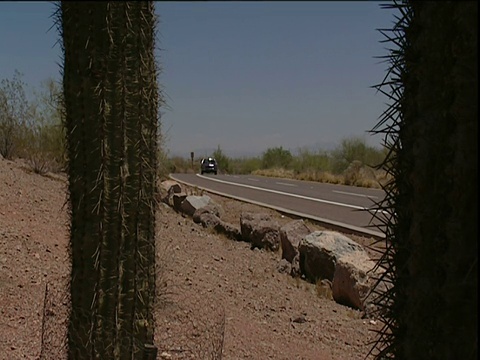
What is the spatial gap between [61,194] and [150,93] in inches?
345

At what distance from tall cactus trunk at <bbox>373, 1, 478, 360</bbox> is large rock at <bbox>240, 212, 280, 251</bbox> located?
A: 27.0 ft

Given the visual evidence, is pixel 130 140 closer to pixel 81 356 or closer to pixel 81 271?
pixel 81 271

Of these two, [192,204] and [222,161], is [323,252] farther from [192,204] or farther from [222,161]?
[222,161]

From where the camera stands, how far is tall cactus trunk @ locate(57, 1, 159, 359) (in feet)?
12.2

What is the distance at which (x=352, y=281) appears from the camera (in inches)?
310

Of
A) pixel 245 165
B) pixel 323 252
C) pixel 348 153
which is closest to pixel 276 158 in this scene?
pixel 245 165

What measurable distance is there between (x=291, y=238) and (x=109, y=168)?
22.3 ft

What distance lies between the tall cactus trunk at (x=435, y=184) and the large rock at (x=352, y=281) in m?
4.76

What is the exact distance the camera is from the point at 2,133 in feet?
55.2

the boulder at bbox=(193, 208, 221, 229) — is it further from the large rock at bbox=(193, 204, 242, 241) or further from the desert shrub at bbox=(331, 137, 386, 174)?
the desert shrub at bbox=(331, 137, 386, 174)

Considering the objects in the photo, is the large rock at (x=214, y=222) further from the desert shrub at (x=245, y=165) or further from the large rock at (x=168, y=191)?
the desert shrub at (x=245, y=165)

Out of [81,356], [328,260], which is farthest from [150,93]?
[328,260]

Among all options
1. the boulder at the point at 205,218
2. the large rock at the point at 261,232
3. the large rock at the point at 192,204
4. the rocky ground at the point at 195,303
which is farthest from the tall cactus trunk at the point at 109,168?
the large rock at the point at 192,204

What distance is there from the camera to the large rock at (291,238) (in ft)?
33.3
